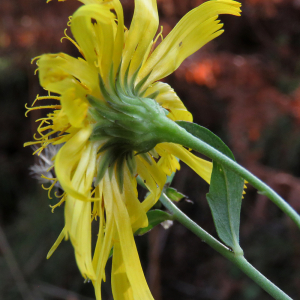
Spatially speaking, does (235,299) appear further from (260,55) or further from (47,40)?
(47,40)

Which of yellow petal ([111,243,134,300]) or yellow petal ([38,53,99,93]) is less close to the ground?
yellow petal ([38,53,99,93])

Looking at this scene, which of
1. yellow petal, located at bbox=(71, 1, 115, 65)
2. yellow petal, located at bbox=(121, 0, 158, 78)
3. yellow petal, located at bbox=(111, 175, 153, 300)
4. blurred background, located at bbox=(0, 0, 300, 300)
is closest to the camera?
yellow petal, located at bbox=(71, 1, 115, 65)

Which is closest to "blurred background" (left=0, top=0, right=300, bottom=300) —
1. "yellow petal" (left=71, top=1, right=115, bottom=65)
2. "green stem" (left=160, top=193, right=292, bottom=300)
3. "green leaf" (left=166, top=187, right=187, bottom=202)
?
"green leaf" (left=166, top=187, right=187, bottom=202)

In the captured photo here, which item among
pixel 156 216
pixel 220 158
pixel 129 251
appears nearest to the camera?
pixel 220 158

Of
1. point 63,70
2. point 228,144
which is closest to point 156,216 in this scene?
point 63,70

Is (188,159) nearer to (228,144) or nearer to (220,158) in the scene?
(220,158)

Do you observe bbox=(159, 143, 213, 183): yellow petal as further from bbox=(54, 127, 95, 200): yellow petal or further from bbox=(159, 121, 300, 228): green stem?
bbox=(54, 127, 95, 200): yellow petal

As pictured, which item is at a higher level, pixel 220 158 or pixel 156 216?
pixel 220 158
